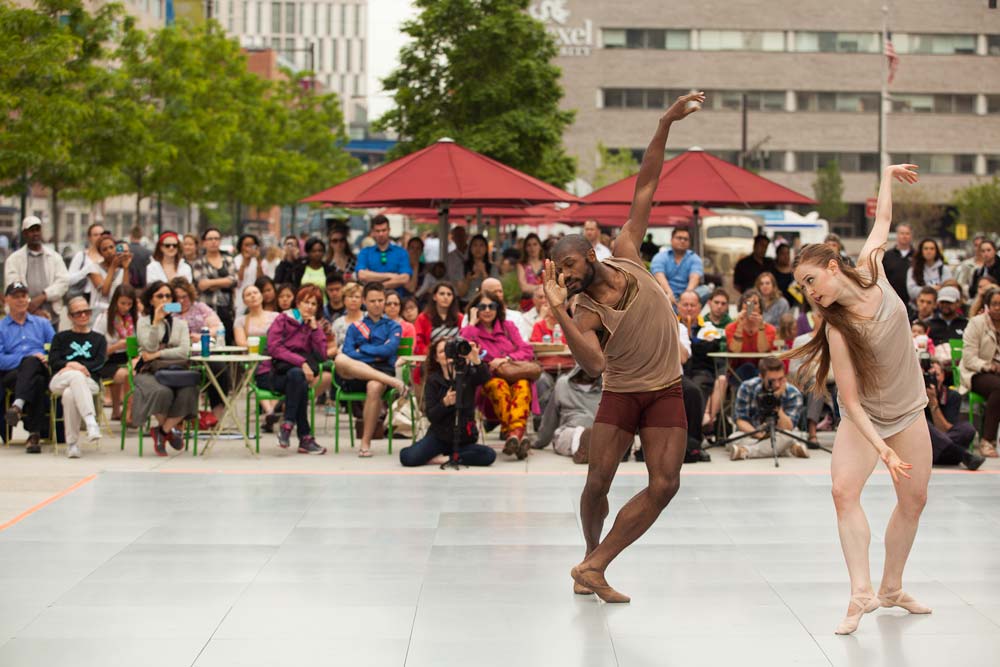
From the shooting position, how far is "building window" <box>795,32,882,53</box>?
267 ft

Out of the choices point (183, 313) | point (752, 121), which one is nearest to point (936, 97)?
point (752, 121)

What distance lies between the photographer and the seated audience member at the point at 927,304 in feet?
46.3

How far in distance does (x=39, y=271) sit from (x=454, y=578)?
8729 millimetres

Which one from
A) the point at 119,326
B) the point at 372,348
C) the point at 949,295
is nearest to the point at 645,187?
the point at 372,348

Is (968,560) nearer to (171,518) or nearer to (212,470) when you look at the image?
(171,518)

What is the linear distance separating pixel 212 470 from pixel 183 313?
2353mm

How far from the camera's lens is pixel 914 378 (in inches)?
247

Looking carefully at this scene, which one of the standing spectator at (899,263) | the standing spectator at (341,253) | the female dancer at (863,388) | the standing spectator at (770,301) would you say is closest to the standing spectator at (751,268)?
the standing spectator at (899,263)

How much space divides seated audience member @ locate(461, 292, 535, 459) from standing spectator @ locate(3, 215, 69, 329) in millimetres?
4857

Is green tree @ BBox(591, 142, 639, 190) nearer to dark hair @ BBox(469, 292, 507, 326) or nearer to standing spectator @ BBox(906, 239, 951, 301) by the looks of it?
standing spectator @ BBox(906, 239, 951, 301)

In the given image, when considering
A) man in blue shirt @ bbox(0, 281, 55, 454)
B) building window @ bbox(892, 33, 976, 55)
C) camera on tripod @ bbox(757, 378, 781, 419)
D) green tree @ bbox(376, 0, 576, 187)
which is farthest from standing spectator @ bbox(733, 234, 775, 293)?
building window @ bbox(892, 33, 976, 55)

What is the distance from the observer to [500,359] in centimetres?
1193

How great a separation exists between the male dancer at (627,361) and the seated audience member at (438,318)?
20.3ft

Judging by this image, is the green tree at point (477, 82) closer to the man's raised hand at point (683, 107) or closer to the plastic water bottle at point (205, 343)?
the plastic water bottle at point (205, 343)
